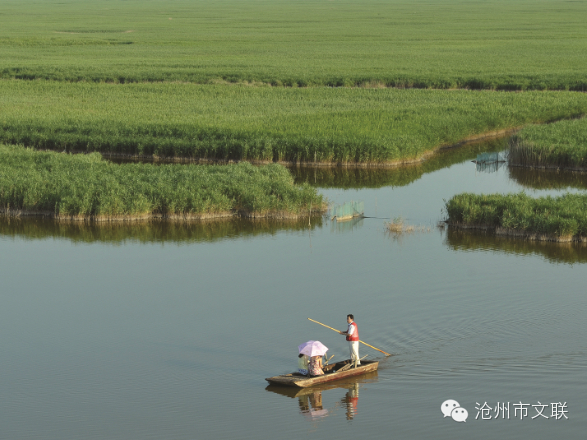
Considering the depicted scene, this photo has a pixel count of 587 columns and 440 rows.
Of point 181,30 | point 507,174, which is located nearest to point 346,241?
point 507,174

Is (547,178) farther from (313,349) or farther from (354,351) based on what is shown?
(313,349)

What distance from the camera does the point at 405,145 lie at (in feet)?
123

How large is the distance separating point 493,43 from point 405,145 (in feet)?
236

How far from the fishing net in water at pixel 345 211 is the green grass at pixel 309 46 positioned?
35747mm

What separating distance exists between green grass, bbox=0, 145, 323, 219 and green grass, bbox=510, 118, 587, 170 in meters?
12.3

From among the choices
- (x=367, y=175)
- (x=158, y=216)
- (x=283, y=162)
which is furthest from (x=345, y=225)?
(x=283, y=162)

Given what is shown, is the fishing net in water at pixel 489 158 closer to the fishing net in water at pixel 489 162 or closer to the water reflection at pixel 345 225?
the fishing net in water at pixel 489 162

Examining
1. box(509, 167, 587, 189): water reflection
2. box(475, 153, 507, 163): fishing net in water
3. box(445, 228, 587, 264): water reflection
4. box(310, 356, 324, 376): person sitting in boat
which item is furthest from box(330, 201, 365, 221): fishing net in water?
box(310, 356, 324, 376): person sitting in boat

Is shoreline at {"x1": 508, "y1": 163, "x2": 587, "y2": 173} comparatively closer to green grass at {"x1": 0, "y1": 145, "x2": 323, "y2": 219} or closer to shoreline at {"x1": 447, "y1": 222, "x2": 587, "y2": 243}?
shoreline at {"x1": 447, "y1": 222, "x2": 587, "y2": 243}

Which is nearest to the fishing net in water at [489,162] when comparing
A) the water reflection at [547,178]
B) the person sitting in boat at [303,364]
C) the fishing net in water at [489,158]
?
the fishing net in water at [489,158]

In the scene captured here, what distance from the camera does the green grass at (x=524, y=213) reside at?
2467cm

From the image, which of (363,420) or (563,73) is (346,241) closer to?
(363,420)

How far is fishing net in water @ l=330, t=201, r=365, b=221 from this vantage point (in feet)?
93.5

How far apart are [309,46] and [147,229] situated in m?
77.6
